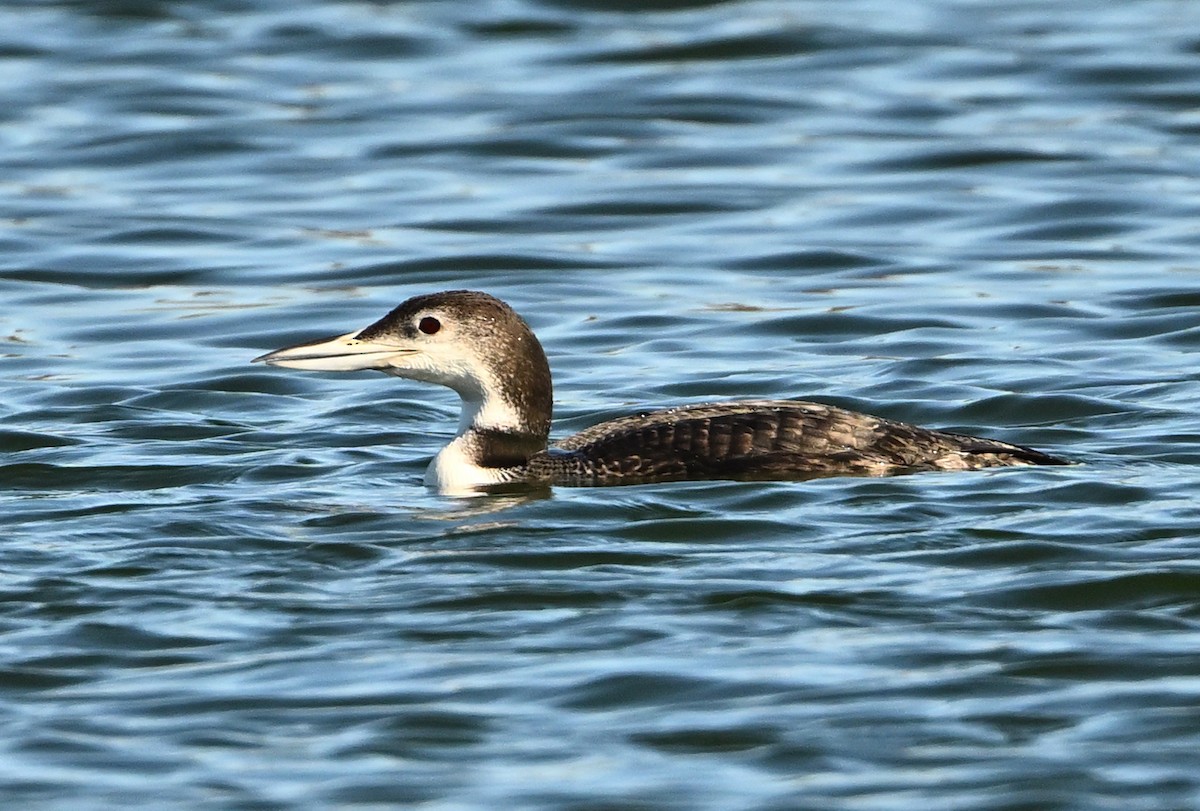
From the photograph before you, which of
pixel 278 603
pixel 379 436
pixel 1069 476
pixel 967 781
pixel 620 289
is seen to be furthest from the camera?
pixel 620 289

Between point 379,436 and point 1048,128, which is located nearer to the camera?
point 379,436

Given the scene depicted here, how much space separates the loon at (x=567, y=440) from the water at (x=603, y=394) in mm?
159

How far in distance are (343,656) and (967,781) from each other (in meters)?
1.89

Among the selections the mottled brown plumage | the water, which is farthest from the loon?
the water

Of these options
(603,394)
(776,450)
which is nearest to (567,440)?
(776,450)

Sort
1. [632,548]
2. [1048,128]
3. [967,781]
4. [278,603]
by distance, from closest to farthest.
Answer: [967,781], [278,603], [632,548], [1048,128]

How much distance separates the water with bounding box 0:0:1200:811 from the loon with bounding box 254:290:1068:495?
16 cm

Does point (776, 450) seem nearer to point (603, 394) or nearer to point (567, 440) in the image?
point (567, 440)

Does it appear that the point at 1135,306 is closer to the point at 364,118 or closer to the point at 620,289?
the point at 620,289

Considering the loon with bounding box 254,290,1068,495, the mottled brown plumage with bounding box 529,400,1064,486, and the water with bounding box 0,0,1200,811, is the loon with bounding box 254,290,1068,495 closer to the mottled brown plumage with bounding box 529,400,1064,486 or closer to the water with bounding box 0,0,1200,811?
the mottled brown plumage with bounding box 529,400,1064,486

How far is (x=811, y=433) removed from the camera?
9.36 m

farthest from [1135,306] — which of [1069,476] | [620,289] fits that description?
[1069,476]

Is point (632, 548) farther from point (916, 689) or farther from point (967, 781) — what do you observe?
point (967, 781)

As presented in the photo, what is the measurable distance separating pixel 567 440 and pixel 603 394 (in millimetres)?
1797
